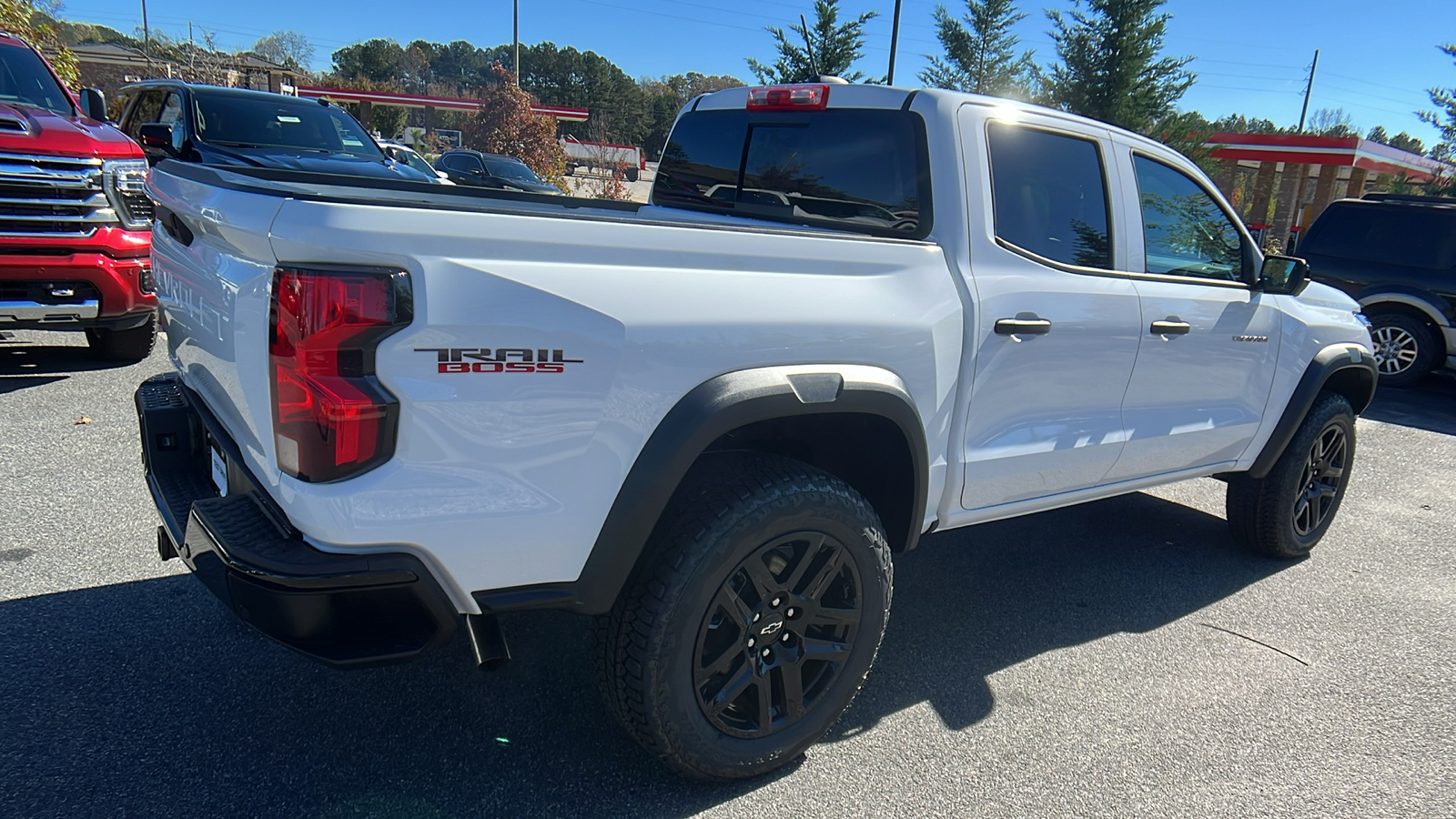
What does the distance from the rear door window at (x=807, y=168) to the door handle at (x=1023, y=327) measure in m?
0.38

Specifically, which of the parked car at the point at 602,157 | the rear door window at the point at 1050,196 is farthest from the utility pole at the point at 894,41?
the rear door window at the point at 1050,196

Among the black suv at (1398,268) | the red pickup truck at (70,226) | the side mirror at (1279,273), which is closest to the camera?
the side mirror at (1279,273)

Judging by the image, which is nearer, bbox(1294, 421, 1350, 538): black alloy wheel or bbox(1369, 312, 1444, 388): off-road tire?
bbox(1294, 421, 1350, 538): black alloy wheel

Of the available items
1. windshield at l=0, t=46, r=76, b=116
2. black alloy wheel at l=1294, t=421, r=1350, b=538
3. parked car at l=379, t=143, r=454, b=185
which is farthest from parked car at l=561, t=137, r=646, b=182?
black alloy wheel at l=1294, t=421, r=1350, b=538

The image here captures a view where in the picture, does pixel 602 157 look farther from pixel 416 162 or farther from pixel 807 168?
pixel 807 168

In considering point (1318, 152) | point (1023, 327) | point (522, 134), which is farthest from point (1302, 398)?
point (1318, 152)

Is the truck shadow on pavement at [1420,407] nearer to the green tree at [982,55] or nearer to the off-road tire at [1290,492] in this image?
the off-road tire at [1290,492]

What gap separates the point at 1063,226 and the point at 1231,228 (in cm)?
121

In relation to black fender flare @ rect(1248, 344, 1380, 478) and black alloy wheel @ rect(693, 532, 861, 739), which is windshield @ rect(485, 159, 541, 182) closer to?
black fender flare @ rect(1248, 344, 1380, 478)

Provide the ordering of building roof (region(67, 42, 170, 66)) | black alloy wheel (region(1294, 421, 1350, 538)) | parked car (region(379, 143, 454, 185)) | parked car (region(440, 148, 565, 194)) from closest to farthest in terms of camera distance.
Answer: black alloy wheel (region(1294, 421, 1350, 538))
parked car (region(379, 143, 454, 185))
parked car (region(440, 148, 565, 194))
building roof (region(67, 42, 170, 66))

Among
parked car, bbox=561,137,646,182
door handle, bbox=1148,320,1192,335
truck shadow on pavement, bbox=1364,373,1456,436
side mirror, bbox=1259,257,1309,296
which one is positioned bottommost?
truck shadow on pavement, bbox=1364,373,1456,436

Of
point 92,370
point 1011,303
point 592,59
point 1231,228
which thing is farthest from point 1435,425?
point 592,59

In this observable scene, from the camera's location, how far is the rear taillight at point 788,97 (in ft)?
10.8

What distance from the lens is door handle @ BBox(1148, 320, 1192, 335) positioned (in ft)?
11.2
